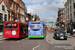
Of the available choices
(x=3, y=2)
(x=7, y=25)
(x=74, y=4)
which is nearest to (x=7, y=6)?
(x=3, y=2)

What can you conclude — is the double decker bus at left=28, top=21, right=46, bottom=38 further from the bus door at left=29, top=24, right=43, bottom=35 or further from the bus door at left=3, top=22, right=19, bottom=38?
the bus door at left=3, top=22, right=19, bottom=38

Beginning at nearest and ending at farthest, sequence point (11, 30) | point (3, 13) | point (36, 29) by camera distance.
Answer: point (11, 30) < point (36, 29) < point (3, 13)

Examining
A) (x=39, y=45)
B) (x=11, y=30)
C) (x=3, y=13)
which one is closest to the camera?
(x=39, y=45)

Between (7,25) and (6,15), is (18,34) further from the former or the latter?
(6,15)

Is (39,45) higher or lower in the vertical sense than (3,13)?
lower

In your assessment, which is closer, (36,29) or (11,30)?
(11,30)

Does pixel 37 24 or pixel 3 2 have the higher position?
pixel 3 2

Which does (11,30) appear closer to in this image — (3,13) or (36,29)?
(36,29)

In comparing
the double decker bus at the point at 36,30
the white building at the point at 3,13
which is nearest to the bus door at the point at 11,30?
the double decker bus at the point at 36,30

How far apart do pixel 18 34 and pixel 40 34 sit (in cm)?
350

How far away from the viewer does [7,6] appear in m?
29.6

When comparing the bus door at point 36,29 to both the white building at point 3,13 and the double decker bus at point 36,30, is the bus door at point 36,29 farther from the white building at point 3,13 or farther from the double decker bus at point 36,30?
the white building at point 3,13

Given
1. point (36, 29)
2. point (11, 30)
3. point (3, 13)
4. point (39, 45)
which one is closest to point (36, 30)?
point (36, 29)

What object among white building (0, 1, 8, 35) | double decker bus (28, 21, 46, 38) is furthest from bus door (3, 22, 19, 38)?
white building (0, 1, 8, 35)
